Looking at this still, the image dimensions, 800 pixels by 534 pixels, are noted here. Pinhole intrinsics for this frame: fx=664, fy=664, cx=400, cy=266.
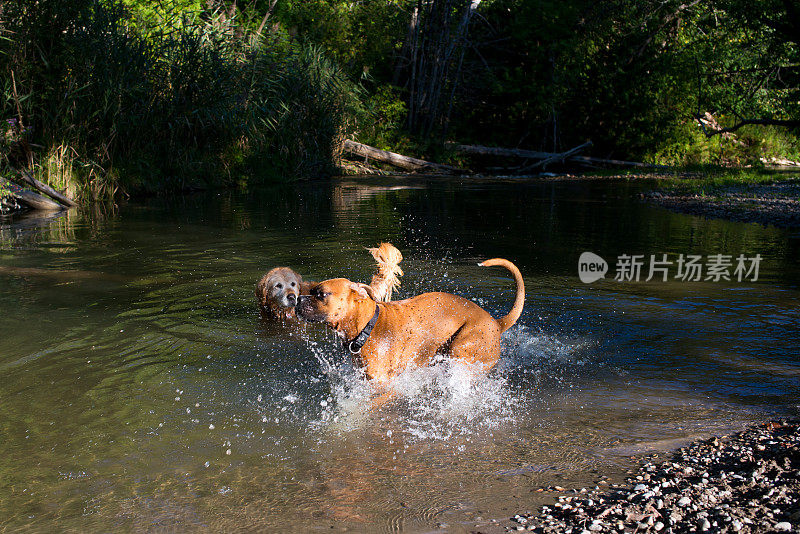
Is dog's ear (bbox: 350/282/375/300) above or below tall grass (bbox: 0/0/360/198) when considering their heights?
below

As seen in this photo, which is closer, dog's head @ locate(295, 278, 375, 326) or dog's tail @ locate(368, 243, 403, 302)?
dog's head @ locate(295, 278, 375, 326)

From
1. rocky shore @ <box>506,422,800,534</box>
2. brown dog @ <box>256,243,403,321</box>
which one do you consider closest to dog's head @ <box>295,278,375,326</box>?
brown dog @ <box>256,243,403,321</box>

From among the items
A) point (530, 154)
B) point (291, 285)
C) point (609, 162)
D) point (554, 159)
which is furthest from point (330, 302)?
point (609, 162)

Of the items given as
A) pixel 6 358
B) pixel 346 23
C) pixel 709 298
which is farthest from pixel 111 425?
pixel 346 23

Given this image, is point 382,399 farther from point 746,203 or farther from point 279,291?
point 746,203

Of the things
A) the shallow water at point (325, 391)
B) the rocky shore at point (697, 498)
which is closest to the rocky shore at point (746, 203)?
the shallow water at point (325, 391)

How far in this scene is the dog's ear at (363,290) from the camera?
451 cm

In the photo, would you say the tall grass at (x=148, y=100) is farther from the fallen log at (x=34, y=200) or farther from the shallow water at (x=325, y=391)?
the shallow water at (x=325, y=391)

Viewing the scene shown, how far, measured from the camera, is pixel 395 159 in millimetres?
25641

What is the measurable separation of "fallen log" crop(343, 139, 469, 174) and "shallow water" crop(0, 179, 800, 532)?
1564cm

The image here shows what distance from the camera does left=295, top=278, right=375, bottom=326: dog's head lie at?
4359 mm

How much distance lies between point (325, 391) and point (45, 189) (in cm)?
1197

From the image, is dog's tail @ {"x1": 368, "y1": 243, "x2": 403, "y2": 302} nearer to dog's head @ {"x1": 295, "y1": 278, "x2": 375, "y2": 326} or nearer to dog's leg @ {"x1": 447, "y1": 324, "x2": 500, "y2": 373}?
dog's head @ {"x1": 295, "y1": 278, "x2": 375, "y2": 326}

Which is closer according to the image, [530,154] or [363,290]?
[363,290]
